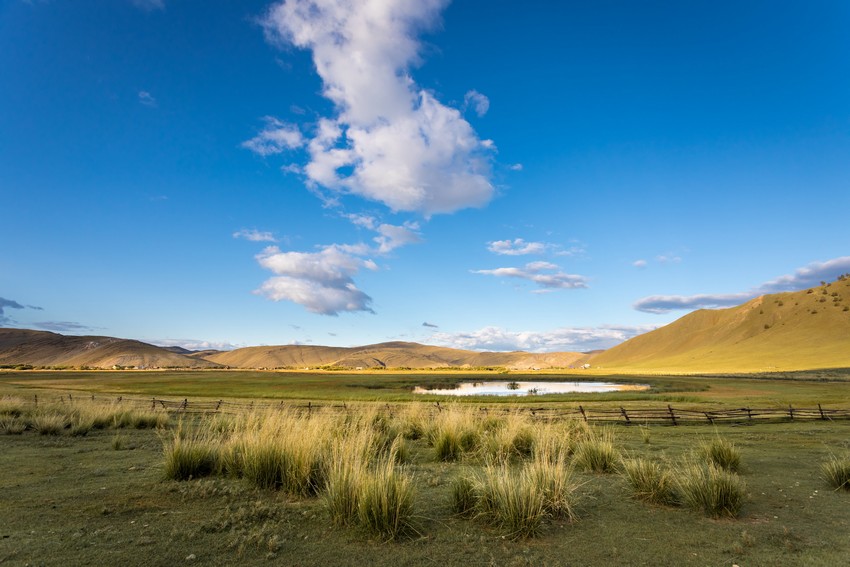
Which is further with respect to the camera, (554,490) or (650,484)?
(650,484)

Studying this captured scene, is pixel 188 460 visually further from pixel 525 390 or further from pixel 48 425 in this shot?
pixel 525 390

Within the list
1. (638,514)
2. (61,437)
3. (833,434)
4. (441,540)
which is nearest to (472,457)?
(638,514)

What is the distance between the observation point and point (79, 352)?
580 ft

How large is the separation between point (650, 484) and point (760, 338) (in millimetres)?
122751

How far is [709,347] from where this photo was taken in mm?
121375

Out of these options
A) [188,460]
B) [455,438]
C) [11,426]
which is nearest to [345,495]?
[188,460]

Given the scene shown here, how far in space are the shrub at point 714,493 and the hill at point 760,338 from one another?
8356 cm

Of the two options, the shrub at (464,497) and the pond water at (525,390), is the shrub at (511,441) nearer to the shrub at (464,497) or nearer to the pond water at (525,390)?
the shrub at (464,497)

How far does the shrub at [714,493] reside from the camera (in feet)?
24.5

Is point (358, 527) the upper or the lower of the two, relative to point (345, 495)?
lower

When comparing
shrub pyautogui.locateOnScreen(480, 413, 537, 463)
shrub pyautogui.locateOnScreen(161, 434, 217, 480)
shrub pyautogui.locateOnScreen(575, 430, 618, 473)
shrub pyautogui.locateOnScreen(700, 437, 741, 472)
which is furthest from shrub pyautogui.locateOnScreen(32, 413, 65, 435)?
shrub pyautogui.locateOnScreen(700, 437, 741, 472)

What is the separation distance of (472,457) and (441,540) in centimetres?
569

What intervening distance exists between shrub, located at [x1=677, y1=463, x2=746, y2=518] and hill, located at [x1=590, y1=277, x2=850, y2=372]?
8356 cm

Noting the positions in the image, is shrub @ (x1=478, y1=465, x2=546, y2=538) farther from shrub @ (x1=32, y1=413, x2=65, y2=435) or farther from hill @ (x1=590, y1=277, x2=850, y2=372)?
hill @ (x1=590, y1=277, x2=850, y2=372)
